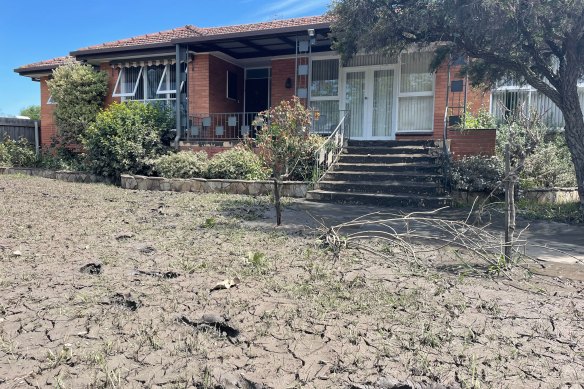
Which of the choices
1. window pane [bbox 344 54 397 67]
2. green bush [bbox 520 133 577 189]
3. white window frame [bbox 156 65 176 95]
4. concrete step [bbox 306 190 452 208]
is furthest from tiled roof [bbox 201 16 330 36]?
green bush [bbox 520 133 577 189]

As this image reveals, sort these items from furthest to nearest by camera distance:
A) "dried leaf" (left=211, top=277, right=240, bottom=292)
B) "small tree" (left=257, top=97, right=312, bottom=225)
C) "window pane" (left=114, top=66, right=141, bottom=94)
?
"window pane" (left=114, top=66, right=141, bottom=94)
"small tree" (left=257, top=97, right=312, bottom=225)
"dried leaf" (left=211, top=277, right=240, bottom=292)

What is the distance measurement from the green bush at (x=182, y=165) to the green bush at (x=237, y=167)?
39 centimetres

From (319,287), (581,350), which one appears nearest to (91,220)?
(319,287)

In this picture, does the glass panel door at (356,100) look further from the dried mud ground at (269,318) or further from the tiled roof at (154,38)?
the dried mud ground at (269,318)

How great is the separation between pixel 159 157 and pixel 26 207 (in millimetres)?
4623

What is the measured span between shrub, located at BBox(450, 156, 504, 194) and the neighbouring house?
1.05 meters

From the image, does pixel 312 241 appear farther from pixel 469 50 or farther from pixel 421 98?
pixel 421 98

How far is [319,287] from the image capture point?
3717 mm

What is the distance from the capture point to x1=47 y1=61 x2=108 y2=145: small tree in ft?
48.4

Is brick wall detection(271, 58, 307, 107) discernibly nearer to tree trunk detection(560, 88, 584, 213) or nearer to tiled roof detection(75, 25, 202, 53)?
tiled roof detection(75, 25, 202, 53)

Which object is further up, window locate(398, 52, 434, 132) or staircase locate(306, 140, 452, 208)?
window locate(398, 52, 434, 132)

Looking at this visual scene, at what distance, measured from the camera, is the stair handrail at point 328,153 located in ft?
32.7

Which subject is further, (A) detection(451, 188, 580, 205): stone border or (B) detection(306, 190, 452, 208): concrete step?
(A) detection(451, 188, 580, 205): stone border

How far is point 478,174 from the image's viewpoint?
347 inches
